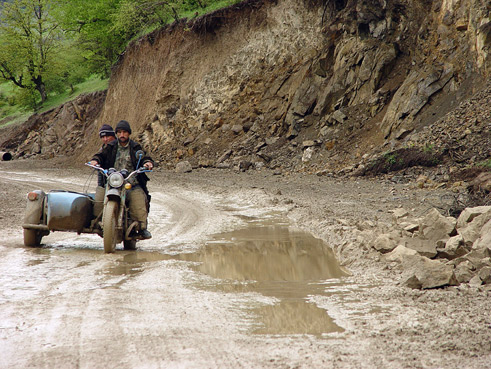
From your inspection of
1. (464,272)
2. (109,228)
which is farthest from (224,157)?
(464,272)

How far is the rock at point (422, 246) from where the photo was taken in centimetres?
590

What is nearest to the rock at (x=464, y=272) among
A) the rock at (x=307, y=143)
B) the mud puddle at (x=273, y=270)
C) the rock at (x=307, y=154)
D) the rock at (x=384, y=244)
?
the mud puddle at (x=273, y=270)

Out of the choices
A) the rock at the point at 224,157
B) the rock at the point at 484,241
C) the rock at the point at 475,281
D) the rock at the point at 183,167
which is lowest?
the rock at the point at 475,281

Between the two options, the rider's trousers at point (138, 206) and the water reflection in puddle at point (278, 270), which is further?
the rider's trousers at point (138, 206)

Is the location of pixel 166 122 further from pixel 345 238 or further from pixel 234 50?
pixel 345 238

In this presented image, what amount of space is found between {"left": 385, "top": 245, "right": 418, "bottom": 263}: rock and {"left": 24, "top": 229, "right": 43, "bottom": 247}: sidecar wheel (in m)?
5.39

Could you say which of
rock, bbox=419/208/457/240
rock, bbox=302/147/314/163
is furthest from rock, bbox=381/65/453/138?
rock, bbox=419/208/457/240

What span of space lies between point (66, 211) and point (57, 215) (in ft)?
0.48

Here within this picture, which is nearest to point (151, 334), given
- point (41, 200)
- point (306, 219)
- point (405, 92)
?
point (41, 200)

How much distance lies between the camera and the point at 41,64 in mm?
47000

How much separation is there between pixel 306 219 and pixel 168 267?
4.50 meters

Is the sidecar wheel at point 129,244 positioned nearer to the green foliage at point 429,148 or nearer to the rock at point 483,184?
the rock at point 483,184

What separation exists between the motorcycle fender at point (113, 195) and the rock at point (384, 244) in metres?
3.80

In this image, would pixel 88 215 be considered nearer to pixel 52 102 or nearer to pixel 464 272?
pixel 464 272
